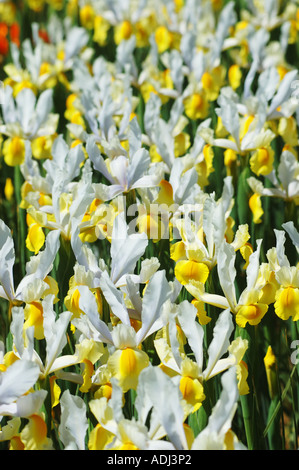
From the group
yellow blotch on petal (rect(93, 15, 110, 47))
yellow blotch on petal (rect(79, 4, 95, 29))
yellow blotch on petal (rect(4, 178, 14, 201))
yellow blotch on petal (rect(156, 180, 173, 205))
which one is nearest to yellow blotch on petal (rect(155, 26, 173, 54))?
yellow blotch on petal (rect(93, 15, 110, 47))

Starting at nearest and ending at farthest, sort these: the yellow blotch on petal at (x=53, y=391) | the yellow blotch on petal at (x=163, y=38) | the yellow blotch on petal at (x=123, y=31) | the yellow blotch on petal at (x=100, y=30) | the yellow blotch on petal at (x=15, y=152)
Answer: the yellow blotch on petal at (x=53, y=391), the yellow blotch on petal at (x=15, y=152), the yellow blotch on petal at (x=163, y=38), the yellow blotch on petal at (x=123, y=31), the yellow blotch on petal at (x=100, y=30)

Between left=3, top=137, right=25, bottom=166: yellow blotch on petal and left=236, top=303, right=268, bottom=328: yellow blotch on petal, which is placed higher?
left=3, top=137, right=25, bottom=166: yellow blotch on petal

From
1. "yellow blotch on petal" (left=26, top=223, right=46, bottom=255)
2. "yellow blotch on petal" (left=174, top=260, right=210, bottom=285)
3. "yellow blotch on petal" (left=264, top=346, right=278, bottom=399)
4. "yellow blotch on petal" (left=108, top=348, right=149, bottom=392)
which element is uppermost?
"yellow blotch on petal" (left=26, top=223, right=46, bottom=255)

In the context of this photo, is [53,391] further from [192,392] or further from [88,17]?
[88,17]

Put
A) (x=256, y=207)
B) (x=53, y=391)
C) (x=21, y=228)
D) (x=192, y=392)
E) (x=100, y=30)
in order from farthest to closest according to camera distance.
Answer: (x=100, y=30) → (x=21, y=228) → (x=256, y=207) → (x=53, y=391) → (x=192, y=392)

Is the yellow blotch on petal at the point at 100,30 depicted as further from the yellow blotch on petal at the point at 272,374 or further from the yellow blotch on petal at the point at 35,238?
the yellow blotch on petal at the point at 272,374

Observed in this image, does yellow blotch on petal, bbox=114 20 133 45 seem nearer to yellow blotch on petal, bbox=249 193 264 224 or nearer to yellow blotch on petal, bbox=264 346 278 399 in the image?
yellow blotch on petal, bbox=249 193 264 224

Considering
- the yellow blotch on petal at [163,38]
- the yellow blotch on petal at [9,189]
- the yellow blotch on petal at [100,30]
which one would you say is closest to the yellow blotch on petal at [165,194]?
the yellow blotch on petal at [9,189]

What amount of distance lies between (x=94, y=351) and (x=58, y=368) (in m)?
0.10

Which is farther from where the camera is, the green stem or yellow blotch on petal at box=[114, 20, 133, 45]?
yellow blotch on petal at box=[114, 20, 133, 45]

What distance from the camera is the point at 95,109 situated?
3129 mm

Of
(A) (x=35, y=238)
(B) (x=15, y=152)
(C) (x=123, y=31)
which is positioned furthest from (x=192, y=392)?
(C) (x=123, y=31)

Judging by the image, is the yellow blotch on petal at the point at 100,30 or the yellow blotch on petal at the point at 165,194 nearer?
the yellow blotch on petal at the point at 165,194

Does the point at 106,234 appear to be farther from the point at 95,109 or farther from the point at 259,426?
the point at 95,109
